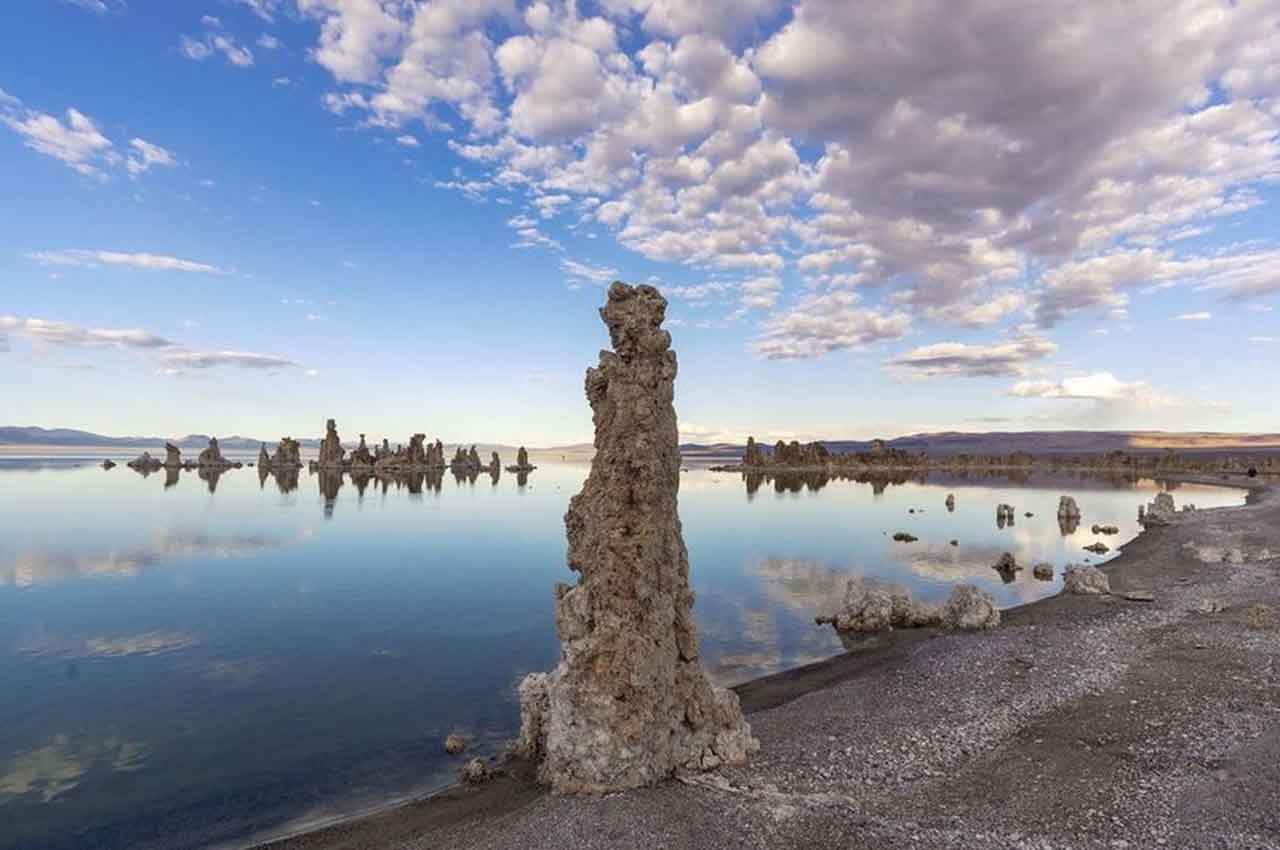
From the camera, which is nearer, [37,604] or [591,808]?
[591,808]

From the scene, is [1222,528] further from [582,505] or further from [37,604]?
[37,604]

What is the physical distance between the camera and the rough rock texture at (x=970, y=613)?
25.6 metres

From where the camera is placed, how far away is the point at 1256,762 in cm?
1224

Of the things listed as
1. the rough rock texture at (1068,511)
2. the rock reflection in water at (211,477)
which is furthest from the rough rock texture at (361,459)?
the rough rock texture at (1068,511)

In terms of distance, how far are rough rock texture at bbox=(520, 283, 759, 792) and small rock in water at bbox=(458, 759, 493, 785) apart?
1.06m

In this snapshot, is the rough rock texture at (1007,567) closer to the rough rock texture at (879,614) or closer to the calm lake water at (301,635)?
the calm lake water at (301,635)

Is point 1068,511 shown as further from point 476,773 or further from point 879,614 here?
point 476,773

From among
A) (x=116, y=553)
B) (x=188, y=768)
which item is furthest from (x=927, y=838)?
(x=116, y=553)

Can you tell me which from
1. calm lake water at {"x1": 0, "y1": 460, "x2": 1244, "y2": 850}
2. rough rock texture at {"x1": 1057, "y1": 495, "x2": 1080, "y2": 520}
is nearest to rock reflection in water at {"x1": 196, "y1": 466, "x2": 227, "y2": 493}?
calm lake water at {"x1": 0, "y1": 460, "x2": 1244, "y2": 850}

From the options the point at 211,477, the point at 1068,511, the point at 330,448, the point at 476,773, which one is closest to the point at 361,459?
the point at 330,448

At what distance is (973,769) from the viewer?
12.8 m

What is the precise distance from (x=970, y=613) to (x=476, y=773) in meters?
19.6

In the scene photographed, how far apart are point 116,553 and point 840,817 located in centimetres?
4819

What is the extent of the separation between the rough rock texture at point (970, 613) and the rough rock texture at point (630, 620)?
50.8ft
